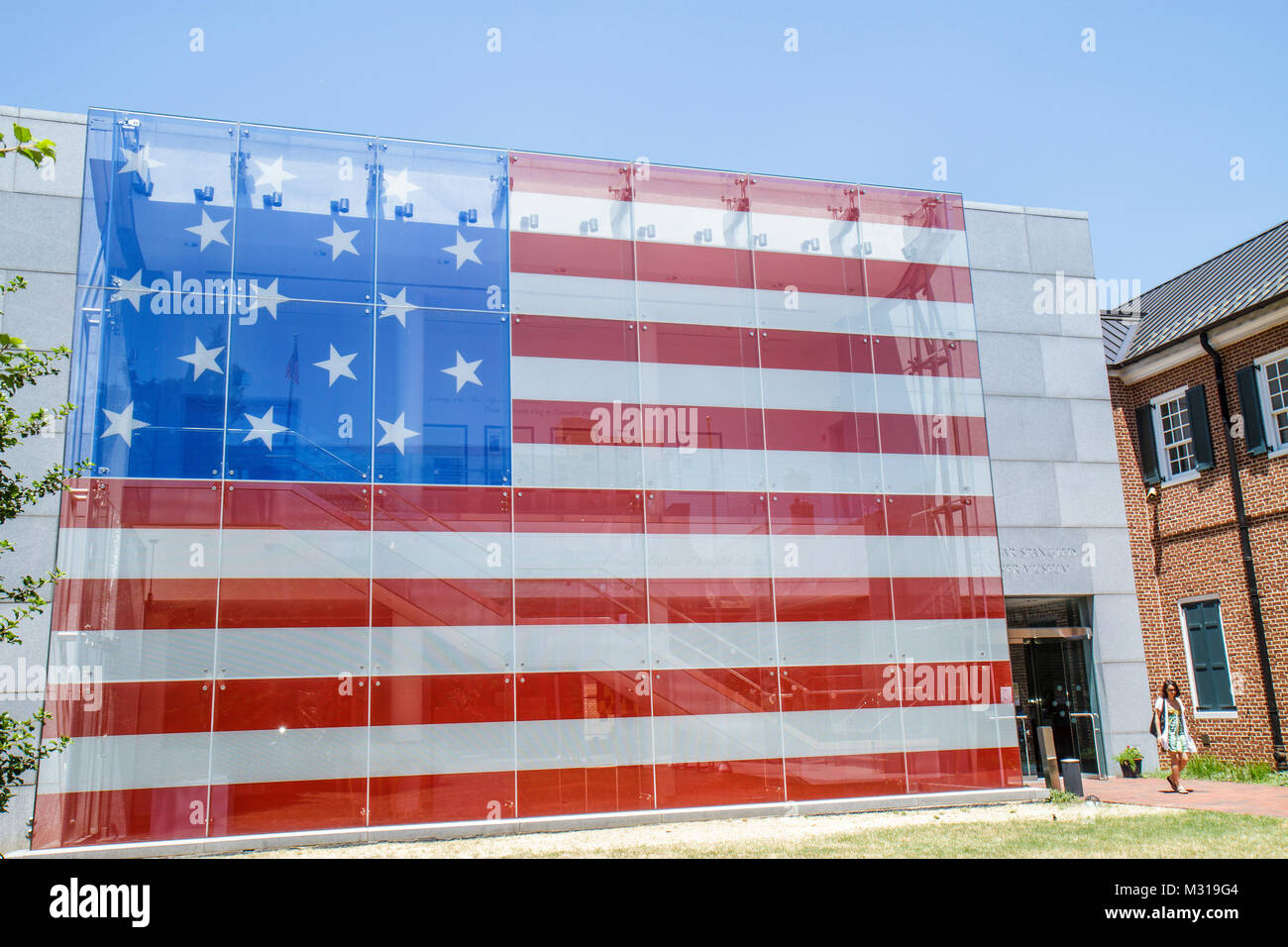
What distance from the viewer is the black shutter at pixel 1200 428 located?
1823 cm

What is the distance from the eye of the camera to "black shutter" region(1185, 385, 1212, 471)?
18.2 m

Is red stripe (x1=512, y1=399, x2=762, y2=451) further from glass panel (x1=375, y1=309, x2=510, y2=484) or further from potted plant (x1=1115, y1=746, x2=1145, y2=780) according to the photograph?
potted plant (x1=1115, y1=746, x2=1145, y2=780)

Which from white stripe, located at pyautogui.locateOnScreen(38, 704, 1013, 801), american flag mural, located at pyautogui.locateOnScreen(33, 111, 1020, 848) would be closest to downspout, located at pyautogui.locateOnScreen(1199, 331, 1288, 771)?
american flag mural, located at pyautogui.locateOnScreen(33, 111, 1020, 848)

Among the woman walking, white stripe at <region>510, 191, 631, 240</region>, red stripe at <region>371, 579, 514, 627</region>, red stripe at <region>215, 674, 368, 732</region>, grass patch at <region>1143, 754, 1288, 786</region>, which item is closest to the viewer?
red stripe at <region>215, 674, 368, 732</region>

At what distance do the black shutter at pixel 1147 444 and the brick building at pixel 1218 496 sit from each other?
0.03 m

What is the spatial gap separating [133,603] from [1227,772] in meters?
17.6

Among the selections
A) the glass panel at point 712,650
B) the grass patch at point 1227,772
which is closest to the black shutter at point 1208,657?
the grass patch at point 1227,772

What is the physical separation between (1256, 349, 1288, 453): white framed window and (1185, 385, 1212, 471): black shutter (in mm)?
1208

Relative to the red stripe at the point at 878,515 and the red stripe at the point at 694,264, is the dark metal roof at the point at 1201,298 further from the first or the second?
the red stripe at the point at 694,264

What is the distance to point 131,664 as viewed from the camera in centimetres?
1131

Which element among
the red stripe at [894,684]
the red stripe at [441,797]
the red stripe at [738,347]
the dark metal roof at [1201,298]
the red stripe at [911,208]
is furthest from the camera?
the dark metal roof at [1201,298]
